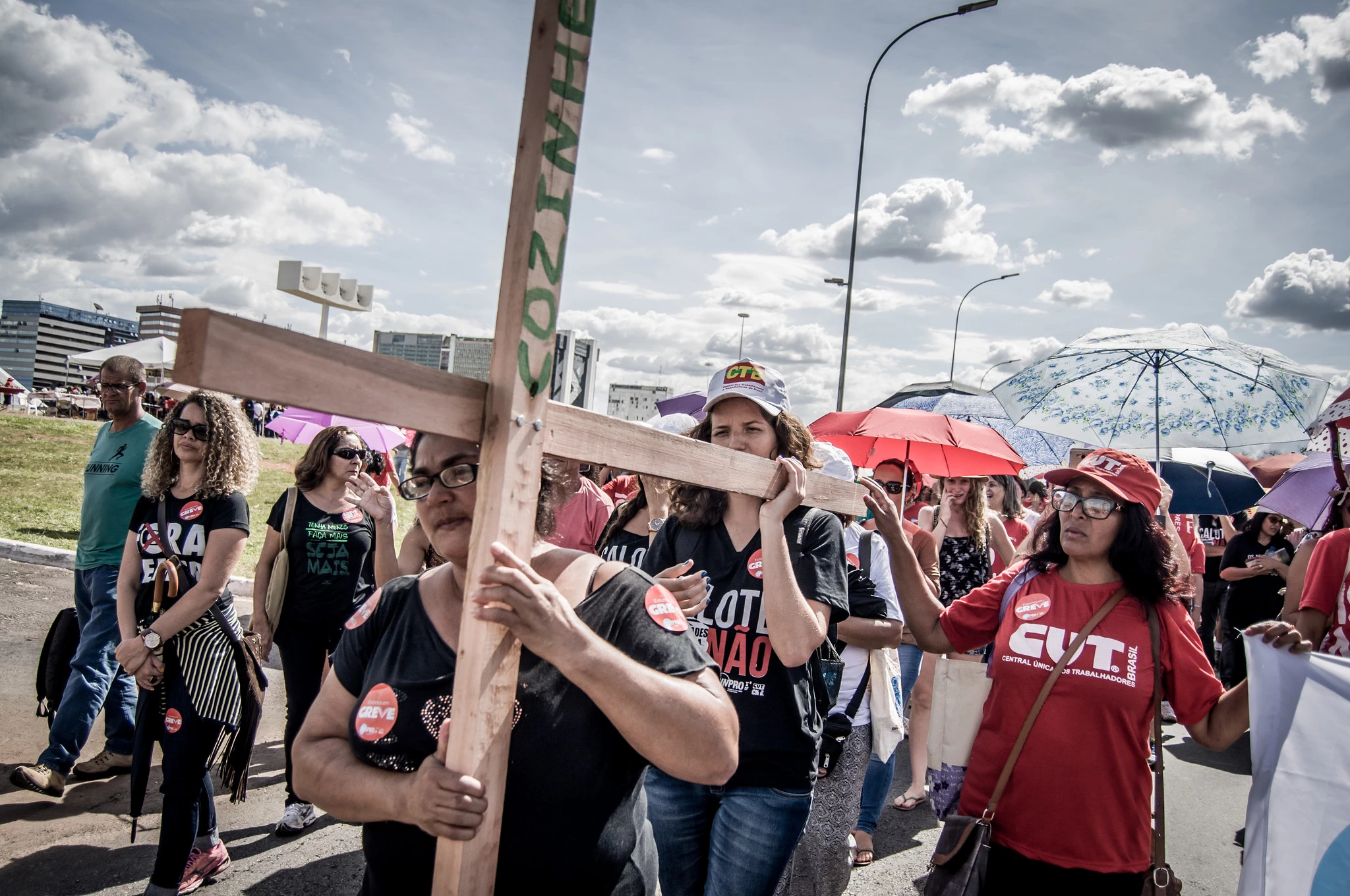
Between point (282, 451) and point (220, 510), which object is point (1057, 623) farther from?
point (282, 451)

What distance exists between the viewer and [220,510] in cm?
373

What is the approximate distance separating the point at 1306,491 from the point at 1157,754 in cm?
293

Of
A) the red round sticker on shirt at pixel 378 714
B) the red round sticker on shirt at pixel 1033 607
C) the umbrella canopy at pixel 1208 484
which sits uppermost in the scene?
the umbrella canopy at pixel 1208 484

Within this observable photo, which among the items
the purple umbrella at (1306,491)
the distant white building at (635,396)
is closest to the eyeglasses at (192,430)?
the purple umbrella at (1306,491)

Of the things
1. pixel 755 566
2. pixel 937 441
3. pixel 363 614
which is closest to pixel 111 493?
pixel 363 614

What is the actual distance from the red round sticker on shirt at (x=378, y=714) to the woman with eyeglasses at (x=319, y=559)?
2479mm

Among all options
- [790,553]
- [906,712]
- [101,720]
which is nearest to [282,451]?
[101,720]

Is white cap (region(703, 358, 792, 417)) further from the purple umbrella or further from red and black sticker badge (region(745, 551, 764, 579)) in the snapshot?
the purple umbrella

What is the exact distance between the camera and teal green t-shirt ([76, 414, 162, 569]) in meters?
4.80

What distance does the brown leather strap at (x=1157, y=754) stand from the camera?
7.75 ft

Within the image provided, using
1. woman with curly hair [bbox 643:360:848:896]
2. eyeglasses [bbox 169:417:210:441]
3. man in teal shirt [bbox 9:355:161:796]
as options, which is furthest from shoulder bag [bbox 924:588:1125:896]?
man in teal shirt [bbox 9:355:161:796]

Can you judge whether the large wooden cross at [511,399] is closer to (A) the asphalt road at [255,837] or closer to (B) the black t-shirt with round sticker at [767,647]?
(B) the black t-shirt with round sticker at [767,647]

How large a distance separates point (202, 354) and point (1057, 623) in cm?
246

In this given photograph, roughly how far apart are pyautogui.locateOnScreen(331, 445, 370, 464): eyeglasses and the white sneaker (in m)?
1.78
